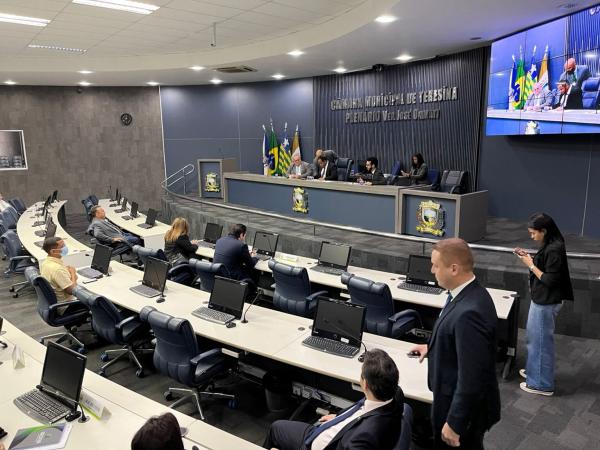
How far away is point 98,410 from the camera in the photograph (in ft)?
8.55

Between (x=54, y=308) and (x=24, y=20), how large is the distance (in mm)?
5442

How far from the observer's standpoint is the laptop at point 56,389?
8.58ft

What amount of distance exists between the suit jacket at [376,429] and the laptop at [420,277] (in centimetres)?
263

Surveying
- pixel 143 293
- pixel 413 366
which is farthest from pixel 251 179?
pixel 413 366

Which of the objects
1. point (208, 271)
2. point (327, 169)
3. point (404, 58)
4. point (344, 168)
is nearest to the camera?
point (208, 271)

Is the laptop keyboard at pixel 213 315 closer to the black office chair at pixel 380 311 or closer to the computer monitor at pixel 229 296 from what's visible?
the computer monitor at pixel 229 296

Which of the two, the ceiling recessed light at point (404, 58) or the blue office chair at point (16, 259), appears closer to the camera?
the blue office chair at point (16, 259)

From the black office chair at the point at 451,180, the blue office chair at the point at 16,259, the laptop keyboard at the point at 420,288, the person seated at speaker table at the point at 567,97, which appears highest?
the person seated at speaker table at the point at 567,97

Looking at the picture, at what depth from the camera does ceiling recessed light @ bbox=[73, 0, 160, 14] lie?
21.4 ft

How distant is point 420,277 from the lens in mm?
4828

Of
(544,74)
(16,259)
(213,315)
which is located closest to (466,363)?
(213,315)

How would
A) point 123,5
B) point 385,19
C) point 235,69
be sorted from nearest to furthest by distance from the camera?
point 385,19 → point 123,5 → point 235,69

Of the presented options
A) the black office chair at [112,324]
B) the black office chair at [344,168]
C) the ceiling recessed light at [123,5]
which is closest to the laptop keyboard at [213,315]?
the black office chair at [112,324]

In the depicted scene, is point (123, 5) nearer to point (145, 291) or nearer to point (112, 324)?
point (145, 291)
